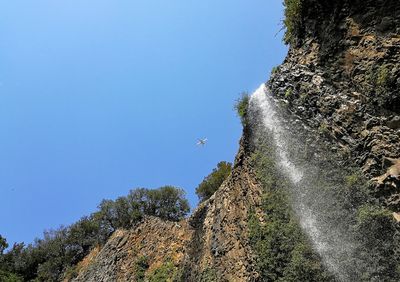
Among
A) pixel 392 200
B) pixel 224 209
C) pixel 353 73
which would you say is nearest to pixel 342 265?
pixel 392 200

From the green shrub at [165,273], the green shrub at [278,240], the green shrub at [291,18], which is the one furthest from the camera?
the green shrub at [165,273]

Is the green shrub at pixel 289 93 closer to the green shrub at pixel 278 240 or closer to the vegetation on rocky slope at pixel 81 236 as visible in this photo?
the green shrub at pixel 278 240

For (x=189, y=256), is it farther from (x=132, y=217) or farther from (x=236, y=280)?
(x=132, y=217)

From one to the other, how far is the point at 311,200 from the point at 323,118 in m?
3.60

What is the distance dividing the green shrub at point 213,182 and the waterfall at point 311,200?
14991 millimetres

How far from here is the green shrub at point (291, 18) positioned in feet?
64.4

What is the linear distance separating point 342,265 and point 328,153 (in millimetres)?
4644

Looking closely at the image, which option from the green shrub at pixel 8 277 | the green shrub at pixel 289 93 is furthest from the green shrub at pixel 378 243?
the green shrub at pixel 8 277

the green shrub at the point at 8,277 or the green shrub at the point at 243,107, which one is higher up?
the green shrub at the point at 8,277

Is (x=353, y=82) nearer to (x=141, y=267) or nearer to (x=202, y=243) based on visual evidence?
(x=202, y=243)

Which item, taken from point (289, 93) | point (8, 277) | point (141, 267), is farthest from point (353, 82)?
point (8, 277)

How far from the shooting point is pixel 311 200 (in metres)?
16.5

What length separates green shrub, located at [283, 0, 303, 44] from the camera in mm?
19630

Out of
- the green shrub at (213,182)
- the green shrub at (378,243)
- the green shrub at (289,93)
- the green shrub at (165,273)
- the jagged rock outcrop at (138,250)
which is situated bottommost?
the green shrub at (378,243)
